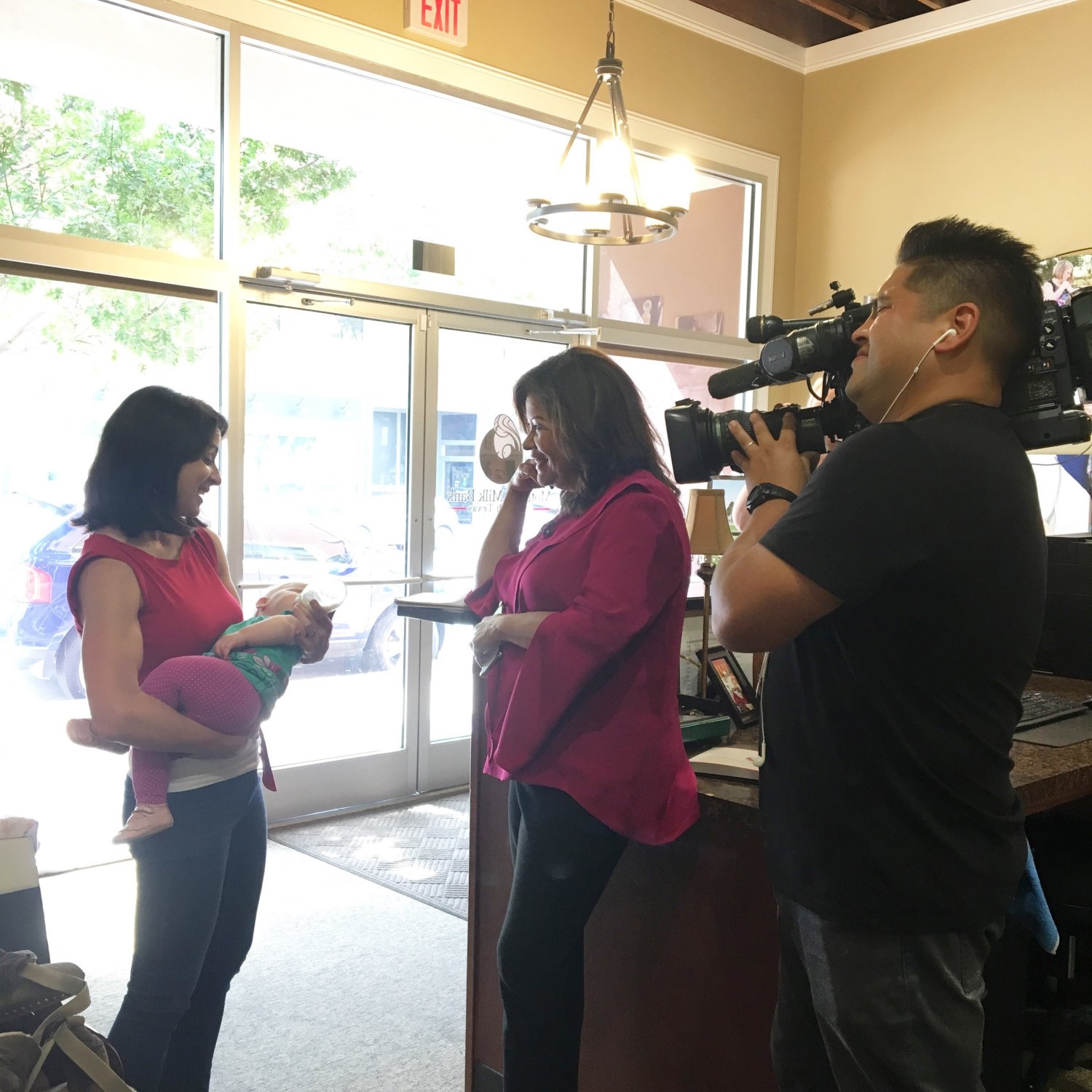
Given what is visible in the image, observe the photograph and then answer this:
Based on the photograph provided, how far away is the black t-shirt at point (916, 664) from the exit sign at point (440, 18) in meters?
3.59

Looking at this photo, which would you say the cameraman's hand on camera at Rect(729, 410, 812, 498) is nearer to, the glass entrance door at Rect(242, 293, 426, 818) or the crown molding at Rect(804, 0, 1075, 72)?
the glass entrance door at Rect(242, 293, 426, 818)

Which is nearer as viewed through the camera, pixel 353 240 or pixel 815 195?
pixel 353 240

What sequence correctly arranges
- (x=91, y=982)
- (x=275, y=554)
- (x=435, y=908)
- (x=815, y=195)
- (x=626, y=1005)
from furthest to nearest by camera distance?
(x=815, y=195) → (x=275, y=554) → (x=435, y=908) → (x=91, y=982) → (x=626, y=1005)

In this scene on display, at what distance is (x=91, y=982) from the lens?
274 cm

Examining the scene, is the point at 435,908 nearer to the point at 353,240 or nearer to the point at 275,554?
the point at 275,554

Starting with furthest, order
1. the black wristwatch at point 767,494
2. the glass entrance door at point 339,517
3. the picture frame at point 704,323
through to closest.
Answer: the picture frame at point 704,323 → the glass entrance door at point 339,517 → the black wristwatch at point 767,494

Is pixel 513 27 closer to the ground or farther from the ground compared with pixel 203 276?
farther from the ground

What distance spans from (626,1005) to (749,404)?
178 inches

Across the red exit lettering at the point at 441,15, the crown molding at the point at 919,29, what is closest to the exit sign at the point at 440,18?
the red exit lettering at the point at 441,15

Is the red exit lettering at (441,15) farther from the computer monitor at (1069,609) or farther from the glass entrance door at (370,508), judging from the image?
the computer monitor at (1069,609)

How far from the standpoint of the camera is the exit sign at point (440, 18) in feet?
13.5

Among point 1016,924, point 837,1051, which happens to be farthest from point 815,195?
point 837,1051

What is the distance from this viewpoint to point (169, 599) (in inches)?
65.6

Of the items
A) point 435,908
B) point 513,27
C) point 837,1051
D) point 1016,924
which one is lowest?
point 435,908
